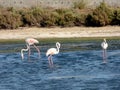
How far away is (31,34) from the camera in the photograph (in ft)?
160

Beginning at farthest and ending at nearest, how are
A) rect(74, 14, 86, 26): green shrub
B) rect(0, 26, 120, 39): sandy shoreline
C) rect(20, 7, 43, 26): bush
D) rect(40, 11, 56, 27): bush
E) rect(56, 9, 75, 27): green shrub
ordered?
1. rect(20, 7, 43, 26): bush
2. rect(40, 11, 56, 27): bush
3. rect(56, 9, 75, 27): green shrub
4. rect(74, 14, 86, 26): green shrub
5. rect(0, 26, 120, 39): sandy shoreline

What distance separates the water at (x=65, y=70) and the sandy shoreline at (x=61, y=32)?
657 centimetres

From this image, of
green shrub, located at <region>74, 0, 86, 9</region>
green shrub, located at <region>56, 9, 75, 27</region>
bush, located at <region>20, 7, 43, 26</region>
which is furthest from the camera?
green shrub, located at <region>74, 0, 86, 9</region>

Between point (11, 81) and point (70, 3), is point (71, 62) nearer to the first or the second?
point (11, 81)

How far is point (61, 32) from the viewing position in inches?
1933

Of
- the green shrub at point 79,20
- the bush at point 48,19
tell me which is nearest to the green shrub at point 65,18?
the green shrub at point 79,20

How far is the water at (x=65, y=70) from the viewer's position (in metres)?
24.0

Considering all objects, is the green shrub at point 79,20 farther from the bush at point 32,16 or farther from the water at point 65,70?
the water at point 65,70

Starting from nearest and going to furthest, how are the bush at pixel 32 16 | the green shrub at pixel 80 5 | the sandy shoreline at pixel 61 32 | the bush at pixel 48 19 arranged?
the sandy shoreline at pixel 61 32 → the bush at pixel 48 19 → the bush at pixel 32 16 → the green shrub at pixel 80 5

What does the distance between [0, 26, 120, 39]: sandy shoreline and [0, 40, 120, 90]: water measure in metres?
6.57

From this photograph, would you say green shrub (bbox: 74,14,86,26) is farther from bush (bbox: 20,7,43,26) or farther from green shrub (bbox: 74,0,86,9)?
green shrub (bbox: 74,0,86,9)

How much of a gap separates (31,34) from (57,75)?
21.9m

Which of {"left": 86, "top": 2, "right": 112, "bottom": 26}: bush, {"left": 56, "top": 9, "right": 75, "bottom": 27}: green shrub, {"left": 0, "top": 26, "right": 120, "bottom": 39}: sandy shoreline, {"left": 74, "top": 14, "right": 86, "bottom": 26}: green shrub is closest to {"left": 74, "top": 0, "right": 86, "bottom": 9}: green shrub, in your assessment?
{"left": 56, "top": 9, "right": 75, "bottom": 27}: green shrub

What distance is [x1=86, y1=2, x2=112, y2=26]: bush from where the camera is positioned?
5222cm
